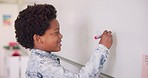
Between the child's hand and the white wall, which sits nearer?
the child's hand

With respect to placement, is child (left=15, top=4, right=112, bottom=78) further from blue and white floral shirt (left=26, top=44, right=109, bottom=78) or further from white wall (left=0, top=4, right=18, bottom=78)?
white wall (left=0, top=4, right=18, bottom=78)

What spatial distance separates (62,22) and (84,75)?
0.65 meters

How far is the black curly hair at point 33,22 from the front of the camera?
869mm

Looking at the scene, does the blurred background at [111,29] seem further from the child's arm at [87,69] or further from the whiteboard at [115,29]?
the child's arm at [87,69]

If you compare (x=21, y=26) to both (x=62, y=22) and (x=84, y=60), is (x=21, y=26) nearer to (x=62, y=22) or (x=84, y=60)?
(x=84, y=60)

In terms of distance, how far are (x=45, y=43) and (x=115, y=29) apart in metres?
0.29

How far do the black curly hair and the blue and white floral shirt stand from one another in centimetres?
8

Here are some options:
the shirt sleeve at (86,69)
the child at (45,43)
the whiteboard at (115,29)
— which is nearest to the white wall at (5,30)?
the whiteboard at (115,29)

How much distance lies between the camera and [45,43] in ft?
2.98

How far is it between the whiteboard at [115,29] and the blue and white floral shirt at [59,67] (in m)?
0.11

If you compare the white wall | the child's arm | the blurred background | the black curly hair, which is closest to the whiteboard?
the blurred background

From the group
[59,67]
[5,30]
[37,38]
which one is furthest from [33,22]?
[5,30]

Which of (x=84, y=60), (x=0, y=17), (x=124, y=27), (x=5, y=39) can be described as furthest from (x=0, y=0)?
(x=124, y=27)

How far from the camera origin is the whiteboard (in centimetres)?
81
